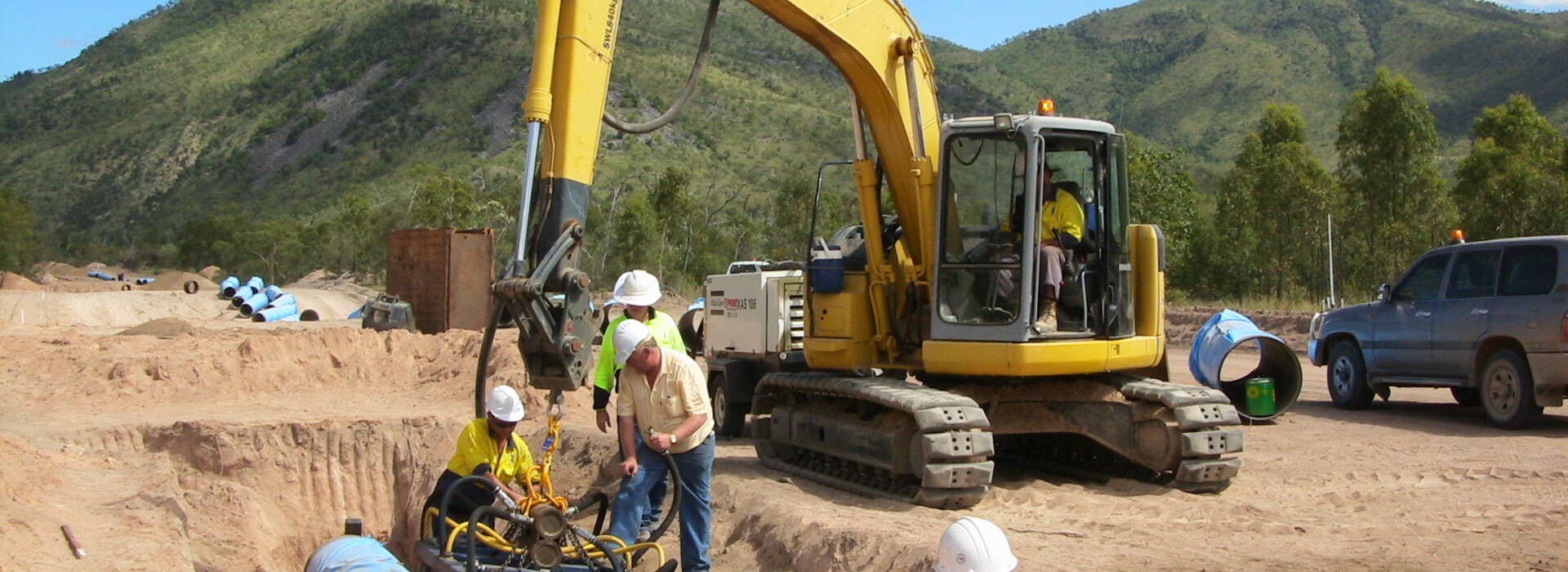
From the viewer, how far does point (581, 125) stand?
7.93 m

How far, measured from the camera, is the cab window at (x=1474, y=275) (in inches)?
504

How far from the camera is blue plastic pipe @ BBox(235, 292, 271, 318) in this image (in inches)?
1234

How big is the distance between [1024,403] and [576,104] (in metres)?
4.17

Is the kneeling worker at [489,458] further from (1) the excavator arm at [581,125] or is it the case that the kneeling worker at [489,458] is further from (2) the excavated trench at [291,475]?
(2) the excavated trench at [291,475]

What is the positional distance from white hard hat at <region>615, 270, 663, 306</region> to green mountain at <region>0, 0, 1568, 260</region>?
51.5m

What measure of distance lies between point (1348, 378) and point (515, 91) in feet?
240

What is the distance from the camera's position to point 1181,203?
119 ft

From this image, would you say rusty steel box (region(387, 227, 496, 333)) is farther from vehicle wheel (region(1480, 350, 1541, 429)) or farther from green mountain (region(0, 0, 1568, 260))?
green mountain (region(0, 0, 1568, 260))

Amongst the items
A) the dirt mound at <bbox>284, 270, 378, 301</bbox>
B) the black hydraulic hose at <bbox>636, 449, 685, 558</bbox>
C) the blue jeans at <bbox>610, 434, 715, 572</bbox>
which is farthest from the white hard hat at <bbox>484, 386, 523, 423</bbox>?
the dirt mound at <bbox>284, 270, 378, 301</bbox>

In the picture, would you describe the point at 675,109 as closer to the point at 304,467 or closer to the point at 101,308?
the point at 304,467

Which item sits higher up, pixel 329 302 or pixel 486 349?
pixel 329 302

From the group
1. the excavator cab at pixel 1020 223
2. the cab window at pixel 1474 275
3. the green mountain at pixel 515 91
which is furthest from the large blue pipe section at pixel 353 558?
the green mountain at pixel 515 91

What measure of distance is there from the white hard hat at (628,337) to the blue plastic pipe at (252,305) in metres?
26.2

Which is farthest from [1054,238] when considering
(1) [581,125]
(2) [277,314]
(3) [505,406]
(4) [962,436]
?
(2) [277,314]
